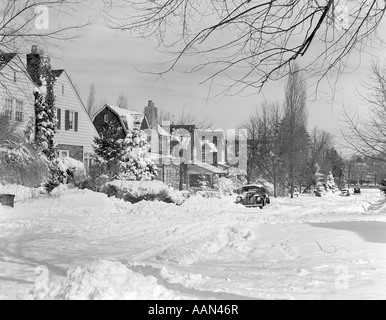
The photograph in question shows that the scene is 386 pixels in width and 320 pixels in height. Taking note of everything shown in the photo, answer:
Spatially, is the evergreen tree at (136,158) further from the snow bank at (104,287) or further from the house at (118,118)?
the snow bank at (104,287)

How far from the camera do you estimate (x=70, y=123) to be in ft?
116

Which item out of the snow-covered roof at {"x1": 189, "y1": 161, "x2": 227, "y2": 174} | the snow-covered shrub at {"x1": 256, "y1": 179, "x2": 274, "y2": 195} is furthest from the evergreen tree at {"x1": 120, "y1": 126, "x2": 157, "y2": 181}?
the snow-covered roof at {"x1": 189, "y1": 161, "x2": 227, "y2": 174}

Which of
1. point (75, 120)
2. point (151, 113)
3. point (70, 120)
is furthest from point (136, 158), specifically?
point (151, 113)

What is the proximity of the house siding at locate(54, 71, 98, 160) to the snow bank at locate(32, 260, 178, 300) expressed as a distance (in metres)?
28.2

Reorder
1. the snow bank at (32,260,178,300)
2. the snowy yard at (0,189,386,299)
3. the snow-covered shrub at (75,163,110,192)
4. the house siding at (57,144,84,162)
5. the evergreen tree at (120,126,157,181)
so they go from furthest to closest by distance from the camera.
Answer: the evergreen tree at (120,126,157,181) → the house siding at (57,144,84,162) → the snow-covered shrub at (75,163,110,192) → the snowy yard at (0,189,386,299) → the snow bank at (32,260,178,300)

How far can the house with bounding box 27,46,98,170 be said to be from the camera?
33938 mm

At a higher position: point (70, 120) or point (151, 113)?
point (151, 113)

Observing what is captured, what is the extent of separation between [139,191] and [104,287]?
2204 centimetres

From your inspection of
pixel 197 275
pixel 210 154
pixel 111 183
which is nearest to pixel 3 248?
pixel 197 275

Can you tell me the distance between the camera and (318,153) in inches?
2933

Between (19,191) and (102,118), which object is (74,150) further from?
(19,191)

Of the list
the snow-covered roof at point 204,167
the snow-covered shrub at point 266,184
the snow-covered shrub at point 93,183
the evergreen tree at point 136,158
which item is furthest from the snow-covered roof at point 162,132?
the snow-covered shrub at point 93,183

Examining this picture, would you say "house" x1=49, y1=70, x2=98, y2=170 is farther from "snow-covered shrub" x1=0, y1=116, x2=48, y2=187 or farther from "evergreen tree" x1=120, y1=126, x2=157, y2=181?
"snow-covered shrub" x1=0, y1=116, x2=48, y2=187
